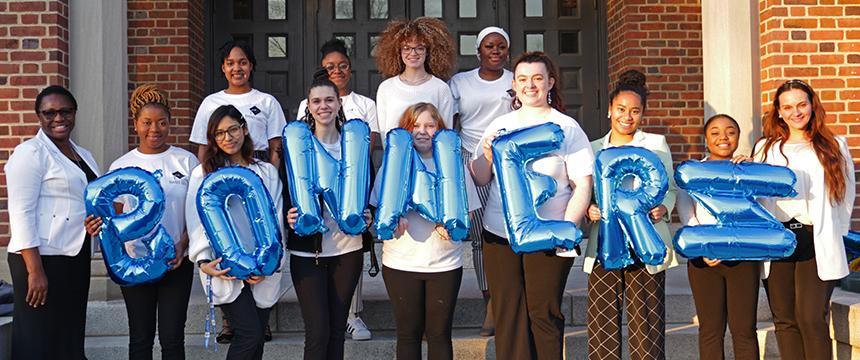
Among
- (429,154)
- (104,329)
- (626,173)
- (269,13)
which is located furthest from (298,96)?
(626,173)

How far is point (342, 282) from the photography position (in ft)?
14.3

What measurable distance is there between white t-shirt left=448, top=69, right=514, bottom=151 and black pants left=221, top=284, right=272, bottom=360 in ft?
5.34

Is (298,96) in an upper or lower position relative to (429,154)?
upper

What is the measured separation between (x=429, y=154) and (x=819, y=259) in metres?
1.96

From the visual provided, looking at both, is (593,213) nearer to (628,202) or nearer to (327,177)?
(628,202)

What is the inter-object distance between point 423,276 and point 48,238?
1815mm

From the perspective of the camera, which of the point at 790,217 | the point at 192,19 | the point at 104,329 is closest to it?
the point at 790,217

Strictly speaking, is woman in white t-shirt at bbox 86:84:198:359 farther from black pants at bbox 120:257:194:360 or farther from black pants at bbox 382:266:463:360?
black pants at bbox 382:266:463:360

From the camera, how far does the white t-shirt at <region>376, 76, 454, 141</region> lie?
4855mm

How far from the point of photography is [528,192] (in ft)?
13.4

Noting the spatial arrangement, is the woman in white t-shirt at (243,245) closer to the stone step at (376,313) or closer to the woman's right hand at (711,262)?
the stone step at (376,313)

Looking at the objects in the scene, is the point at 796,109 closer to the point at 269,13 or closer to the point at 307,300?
the point at 307,300

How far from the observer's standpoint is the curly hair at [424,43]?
16.1 feet

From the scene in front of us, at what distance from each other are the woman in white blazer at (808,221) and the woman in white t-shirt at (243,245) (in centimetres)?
249
